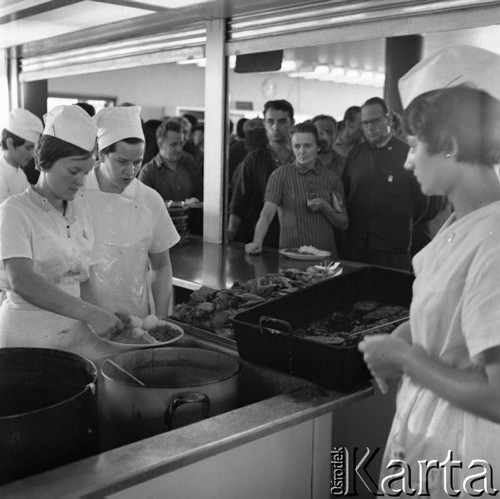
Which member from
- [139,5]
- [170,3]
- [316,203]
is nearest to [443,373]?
[316,203]

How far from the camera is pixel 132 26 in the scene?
391 centimetres

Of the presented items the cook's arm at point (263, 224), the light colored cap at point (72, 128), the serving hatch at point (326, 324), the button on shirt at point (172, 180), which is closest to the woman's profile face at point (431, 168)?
the serving hatch at point (326, 324)

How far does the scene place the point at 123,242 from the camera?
2.34m

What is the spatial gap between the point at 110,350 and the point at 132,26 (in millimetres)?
2610

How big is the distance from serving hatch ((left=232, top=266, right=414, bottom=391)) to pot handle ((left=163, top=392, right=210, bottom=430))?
24 centimetres

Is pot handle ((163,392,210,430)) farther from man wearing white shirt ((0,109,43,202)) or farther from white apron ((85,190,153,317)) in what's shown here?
man wearing white shirt ((0,109,43,202))

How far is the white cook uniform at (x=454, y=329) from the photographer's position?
3.37 feet

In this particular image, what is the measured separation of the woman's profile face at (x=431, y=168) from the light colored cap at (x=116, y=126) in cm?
135

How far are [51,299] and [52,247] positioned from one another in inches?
8.0

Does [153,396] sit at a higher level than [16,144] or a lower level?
lower

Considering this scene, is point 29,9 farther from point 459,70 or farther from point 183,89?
point 183,89

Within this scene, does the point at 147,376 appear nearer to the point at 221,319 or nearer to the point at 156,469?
the point at 221,319

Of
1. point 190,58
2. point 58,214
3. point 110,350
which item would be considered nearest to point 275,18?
point 190,58

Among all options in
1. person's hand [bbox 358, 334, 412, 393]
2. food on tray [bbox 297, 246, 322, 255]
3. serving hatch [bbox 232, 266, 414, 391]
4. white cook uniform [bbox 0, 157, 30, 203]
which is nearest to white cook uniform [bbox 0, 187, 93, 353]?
serving hatch [bbox 232, 266, 414, 391]
